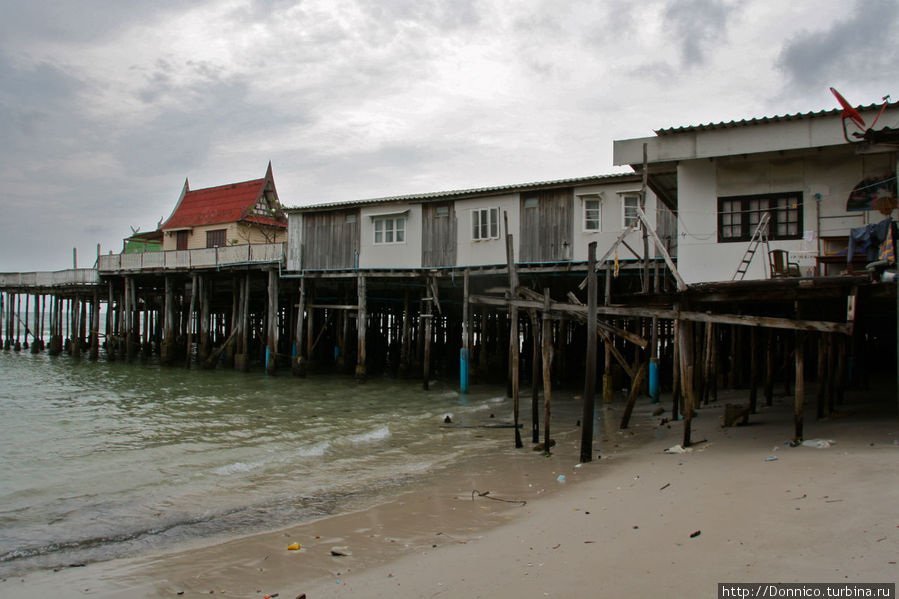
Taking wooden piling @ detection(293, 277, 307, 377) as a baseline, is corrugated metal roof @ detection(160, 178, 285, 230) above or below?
above

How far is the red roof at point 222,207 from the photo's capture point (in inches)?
1362

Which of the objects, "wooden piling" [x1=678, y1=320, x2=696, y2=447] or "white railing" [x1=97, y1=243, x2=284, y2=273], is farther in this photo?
"white railing" [x1=97, y1=243, x2=284, y2=273]

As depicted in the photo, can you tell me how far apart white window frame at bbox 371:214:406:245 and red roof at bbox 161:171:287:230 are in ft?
43.9

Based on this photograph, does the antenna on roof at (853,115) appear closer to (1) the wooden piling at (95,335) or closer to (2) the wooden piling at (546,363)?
(2) the wooden piling at (546,363)

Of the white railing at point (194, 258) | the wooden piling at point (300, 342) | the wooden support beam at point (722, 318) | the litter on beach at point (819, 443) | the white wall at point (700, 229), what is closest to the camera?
the litter on beach at point (819, 443)

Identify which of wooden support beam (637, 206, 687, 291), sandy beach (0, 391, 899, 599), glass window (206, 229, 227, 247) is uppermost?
glass window (206, 229, 227, 247)

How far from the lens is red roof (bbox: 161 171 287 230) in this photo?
34594 mm

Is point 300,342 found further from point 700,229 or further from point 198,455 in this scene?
point 700,229

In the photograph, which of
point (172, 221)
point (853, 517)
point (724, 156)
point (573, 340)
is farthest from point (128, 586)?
point (172, 221)

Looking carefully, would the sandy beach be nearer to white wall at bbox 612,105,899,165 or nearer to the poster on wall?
the poster on wall

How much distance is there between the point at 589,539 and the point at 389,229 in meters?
18.4

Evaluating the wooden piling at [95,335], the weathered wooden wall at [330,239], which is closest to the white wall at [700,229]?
the weathered wooden wall at [330,239]

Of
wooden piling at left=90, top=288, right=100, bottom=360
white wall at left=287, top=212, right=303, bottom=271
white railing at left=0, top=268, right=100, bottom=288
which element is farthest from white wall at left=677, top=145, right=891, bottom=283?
wooden piling at left=90, top=288, right=100, bottom=360

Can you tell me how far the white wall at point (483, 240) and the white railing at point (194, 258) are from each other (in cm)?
828
